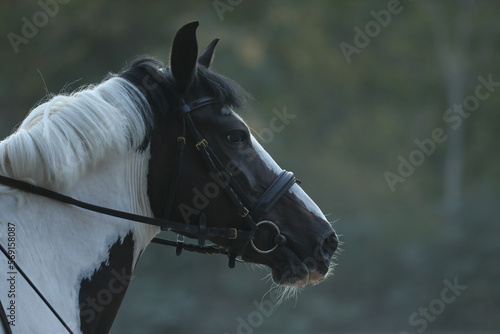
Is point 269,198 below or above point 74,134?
below

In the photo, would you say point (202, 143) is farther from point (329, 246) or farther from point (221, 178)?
point (329, 246)

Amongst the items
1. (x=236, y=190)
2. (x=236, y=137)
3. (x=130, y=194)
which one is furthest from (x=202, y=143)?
(x=130, y=194)

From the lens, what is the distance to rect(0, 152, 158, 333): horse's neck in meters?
2.71

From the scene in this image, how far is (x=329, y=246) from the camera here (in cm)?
343

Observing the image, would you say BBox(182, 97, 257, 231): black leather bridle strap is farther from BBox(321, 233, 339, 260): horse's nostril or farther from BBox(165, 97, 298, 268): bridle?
BBox(321, 233, 339, 260): horse's nostril

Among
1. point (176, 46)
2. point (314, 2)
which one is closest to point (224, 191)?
point (176, 46)

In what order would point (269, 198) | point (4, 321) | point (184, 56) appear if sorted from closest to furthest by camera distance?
point (4, 321)
point (184, 56)
point (269, 198)

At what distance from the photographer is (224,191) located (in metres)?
3.27

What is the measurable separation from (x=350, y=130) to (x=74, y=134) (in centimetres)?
2437

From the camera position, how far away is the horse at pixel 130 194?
2.77 metres

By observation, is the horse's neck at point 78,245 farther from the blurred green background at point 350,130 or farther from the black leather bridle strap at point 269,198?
the blurred green background at point 350,130

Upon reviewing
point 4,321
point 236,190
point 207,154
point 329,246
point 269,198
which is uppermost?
point 4,321

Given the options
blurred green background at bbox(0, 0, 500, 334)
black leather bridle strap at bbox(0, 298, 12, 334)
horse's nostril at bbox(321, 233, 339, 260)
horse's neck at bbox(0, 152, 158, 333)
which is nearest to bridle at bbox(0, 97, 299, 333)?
horse's neck at bbox(0, 152, 158, 333)

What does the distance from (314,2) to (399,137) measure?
6.38 metres
